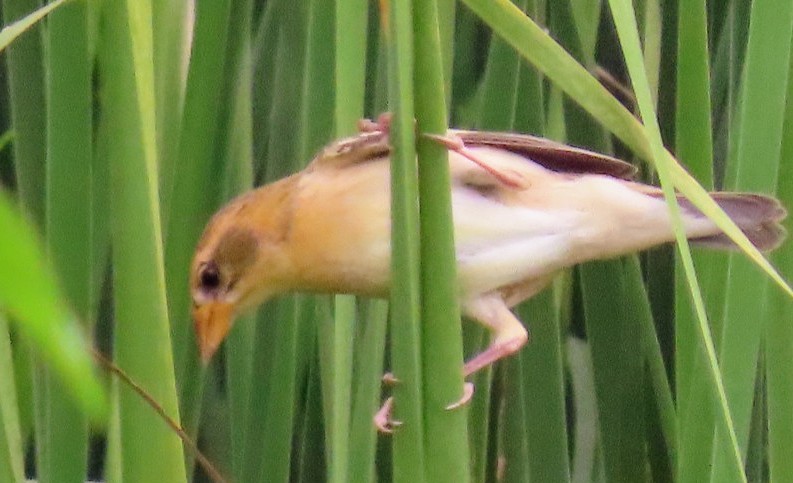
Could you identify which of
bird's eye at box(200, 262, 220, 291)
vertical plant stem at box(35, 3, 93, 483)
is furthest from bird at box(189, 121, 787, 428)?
vertical plant stem at box(35, 3, 93, 483)

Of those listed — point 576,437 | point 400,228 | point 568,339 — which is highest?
point 400,228

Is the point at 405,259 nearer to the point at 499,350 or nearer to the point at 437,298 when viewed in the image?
the point at 437,298

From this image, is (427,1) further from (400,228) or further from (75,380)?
(75,380)

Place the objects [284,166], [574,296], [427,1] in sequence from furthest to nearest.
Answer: [574,296] < [284,166] < [427,1]

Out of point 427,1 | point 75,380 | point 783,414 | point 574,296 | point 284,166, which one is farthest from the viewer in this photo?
point 574,296

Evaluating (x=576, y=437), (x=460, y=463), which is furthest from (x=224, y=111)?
(x=576, y=437)

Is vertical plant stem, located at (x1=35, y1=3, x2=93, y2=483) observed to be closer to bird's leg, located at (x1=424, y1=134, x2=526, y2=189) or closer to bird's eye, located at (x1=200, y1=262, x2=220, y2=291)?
bird's eye, located at (x1=200, y1=262, x2=220, y2=291)

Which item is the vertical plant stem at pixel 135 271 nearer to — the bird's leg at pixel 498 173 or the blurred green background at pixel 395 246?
the blurred green background at pixel 395 246
